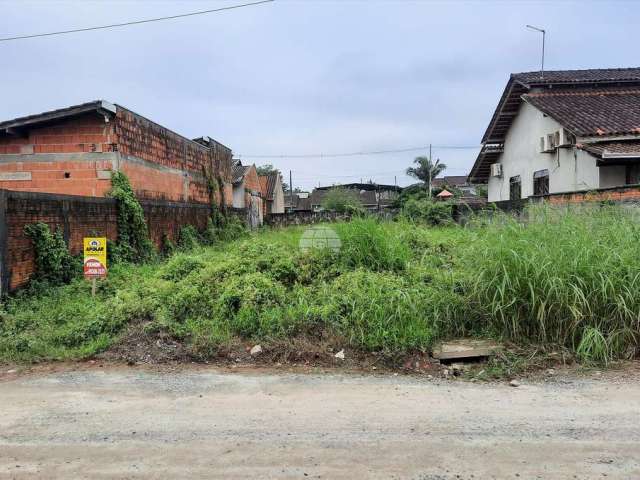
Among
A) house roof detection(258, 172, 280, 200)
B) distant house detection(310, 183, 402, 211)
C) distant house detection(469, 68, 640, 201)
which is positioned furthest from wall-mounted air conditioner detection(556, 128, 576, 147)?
distant house detection(310, 183, 402, 211)

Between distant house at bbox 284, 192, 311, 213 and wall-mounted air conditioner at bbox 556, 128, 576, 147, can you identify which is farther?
distant house at bbox 284, 192, 311, 213

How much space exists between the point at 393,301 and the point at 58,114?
9608mm

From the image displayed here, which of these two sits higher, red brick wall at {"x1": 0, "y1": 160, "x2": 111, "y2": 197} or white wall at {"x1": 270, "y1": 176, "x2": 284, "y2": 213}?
white wall at {"x1": 270, "y1": 176, "x2": 284, "y2": 213}

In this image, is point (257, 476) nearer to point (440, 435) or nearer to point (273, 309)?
point (440, 435)

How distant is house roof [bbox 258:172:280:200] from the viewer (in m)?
40.1

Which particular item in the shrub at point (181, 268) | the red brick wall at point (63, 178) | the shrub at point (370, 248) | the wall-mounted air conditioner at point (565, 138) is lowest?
the shrub at point (181, 268)

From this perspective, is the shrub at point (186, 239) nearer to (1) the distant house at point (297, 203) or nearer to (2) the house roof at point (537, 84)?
(2) the house roof at point (537, 84)

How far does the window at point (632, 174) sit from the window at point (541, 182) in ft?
13.7

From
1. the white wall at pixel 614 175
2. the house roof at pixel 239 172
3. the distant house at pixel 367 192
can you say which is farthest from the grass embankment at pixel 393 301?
the distant house at pixel 367 192

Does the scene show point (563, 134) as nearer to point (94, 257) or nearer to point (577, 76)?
point (577, 76)

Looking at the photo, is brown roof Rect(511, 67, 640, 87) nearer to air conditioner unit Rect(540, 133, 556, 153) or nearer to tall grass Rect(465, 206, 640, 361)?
air conditioner unit Rect(540, 133, 556, 153)

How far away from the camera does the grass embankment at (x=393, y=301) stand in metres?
5.41

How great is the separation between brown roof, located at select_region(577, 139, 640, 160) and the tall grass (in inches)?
340

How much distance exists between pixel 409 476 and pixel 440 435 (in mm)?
662
